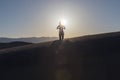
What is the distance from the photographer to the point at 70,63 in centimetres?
2208

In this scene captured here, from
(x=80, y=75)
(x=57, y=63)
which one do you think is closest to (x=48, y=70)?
(x=57, y=63)

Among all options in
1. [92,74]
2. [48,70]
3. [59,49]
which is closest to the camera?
[92,74]

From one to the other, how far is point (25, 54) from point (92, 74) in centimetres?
672

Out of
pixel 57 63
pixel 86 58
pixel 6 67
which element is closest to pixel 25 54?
pixel 6 67

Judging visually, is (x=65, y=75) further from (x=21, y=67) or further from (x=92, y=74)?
(x=21, y=67)

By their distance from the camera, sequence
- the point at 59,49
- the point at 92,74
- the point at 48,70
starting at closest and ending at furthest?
the point at 92,74 < the point at 48,70 < the point at 59,49

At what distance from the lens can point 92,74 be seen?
68.6ft

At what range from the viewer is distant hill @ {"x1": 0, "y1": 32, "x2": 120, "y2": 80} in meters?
21.0

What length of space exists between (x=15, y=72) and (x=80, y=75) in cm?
497

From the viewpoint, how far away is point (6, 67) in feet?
77.4

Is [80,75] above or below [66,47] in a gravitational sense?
below

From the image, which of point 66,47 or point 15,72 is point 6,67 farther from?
point 66,47

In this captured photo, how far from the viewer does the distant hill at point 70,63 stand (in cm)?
2100

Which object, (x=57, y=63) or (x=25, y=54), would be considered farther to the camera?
(x=25, y=54)
